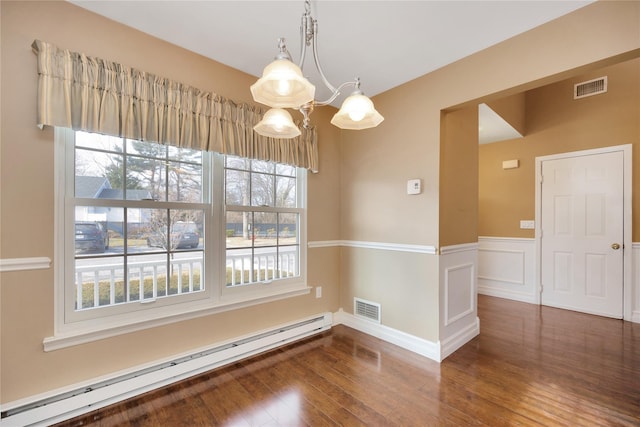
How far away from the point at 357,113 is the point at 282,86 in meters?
0.43

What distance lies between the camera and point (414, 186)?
102 inches

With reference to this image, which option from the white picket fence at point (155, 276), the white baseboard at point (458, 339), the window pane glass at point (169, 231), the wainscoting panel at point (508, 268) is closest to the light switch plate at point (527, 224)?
the wainscoting panel at point (508, 268)

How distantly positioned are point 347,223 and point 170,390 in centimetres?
224

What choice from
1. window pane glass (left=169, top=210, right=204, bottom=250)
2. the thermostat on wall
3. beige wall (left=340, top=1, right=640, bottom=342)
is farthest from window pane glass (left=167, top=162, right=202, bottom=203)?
the thermostat on wall

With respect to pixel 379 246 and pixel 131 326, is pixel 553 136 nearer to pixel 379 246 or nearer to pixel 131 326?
pixel 379 246

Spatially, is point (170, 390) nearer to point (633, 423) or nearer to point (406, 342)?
point (406, 342)

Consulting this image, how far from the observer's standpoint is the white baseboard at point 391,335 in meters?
2.46

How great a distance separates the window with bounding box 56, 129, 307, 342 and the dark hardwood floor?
58 cm

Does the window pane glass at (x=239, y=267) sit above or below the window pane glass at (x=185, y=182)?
below

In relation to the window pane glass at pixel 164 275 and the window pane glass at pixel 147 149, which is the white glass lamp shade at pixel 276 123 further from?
the window pane glass at pixel 164 275

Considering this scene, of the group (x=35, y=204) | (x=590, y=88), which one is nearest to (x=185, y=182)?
(x=35, y=204)

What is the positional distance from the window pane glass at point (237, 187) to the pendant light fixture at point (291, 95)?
0.99 meters

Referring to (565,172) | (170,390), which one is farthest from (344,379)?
(565,172)

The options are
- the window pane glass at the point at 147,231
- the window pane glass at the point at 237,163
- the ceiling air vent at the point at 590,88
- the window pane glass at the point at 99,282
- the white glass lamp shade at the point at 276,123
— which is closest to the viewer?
the white glass lamp shade at the point at 276,123
